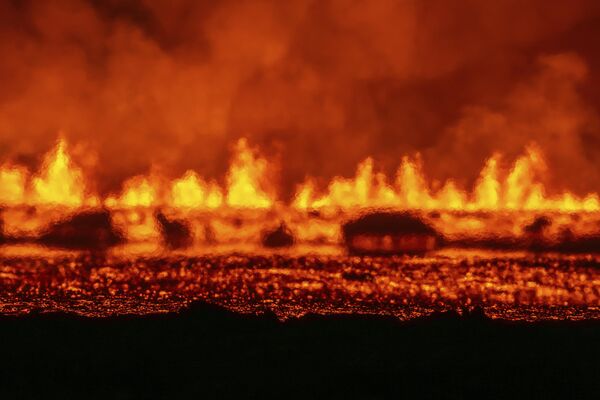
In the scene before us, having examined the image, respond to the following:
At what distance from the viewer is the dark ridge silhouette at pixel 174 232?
24827 mm

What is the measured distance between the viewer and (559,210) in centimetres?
2806

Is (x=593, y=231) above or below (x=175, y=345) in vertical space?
above

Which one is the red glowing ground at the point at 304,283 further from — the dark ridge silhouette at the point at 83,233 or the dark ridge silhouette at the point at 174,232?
the dark ridge silhouette at the point at 174,232

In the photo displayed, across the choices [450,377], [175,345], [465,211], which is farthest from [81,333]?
[465,211]

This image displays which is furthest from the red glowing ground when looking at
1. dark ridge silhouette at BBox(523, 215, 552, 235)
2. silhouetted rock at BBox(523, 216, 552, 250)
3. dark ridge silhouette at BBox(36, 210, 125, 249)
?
dark ridge silhouette at BBox(523, 215, 552, 235)

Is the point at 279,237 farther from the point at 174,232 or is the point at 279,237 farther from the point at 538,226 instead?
the point at 538,226

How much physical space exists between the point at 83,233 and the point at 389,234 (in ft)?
26.6

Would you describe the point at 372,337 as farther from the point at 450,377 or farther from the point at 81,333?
the point at 81,333

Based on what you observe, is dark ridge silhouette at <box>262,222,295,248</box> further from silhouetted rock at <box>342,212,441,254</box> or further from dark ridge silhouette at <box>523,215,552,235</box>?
dark ridge silhouette at <box>523,215,552,235</box>

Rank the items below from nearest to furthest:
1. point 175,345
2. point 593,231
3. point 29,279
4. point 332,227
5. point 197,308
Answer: point 175,345 < point 197,308 < point 29,279 < point 593,231 < point 332,227

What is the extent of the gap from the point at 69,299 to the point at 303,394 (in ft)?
24.9

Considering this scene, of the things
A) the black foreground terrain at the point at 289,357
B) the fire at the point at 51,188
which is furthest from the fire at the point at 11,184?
the black foreground terrain at the point at 289,357

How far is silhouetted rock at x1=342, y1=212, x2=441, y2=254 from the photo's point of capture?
2484cm

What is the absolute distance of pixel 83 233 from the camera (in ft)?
82.8
